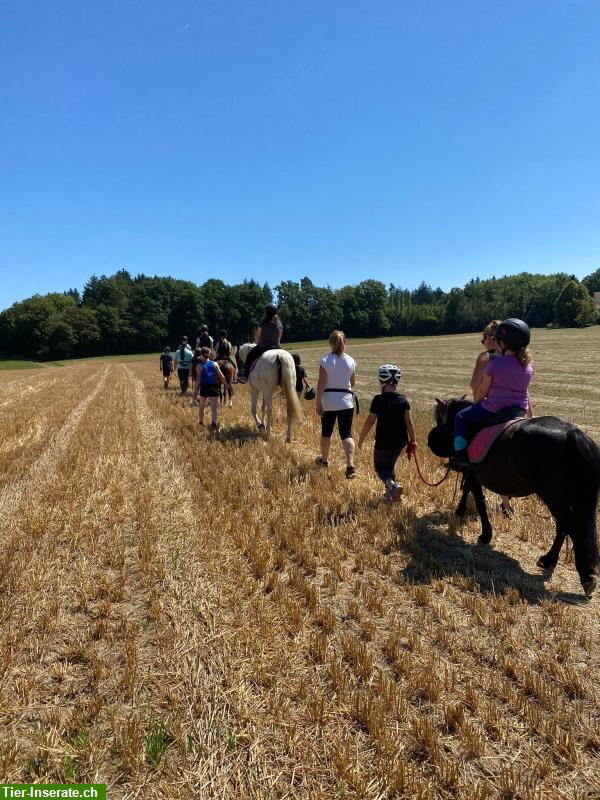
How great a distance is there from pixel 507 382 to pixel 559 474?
1.02 metres

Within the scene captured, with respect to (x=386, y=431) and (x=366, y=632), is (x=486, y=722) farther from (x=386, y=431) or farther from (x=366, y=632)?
(x=386, y=431)

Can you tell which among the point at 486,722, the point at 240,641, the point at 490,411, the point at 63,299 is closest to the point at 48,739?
the point at 240,641

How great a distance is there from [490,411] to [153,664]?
3575mm

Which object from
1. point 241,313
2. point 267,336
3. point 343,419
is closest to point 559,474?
point 343,419

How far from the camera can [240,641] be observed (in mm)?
2857

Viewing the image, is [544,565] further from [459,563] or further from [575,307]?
[575,307]

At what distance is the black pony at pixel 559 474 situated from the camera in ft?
11.0

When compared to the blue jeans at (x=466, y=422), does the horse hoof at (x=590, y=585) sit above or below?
below

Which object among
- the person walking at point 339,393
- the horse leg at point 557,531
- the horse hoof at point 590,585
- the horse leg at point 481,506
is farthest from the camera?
the person walking at point 339,393

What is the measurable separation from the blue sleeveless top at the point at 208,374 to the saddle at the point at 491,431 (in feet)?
20.9

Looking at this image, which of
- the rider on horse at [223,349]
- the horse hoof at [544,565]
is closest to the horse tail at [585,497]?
the horse hoof at [544,565]

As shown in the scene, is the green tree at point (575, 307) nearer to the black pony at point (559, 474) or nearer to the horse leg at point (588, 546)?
the black pony at point (559, 474)

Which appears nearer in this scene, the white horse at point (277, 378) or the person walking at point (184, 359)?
the white horse at point (277, 378)

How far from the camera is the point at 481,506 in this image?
4.50 m
